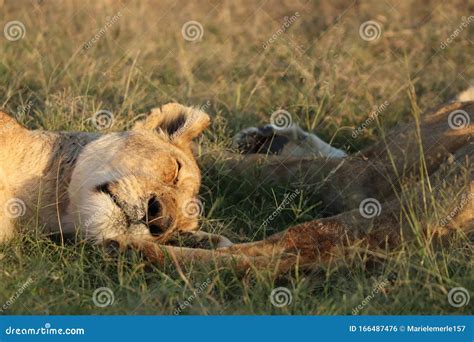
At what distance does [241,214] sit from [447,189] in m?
1.22

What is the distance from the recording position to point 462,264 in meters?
3.71

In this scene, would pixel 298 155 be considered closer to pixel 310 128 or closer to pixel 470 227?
pixel 310 128

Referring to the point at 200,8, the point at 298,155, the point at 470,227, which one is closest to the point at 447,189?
the point at 470,227

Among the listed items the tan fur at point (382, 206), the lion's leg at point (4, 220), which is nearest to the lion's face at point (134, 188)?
the tan fur at point (382, 206)

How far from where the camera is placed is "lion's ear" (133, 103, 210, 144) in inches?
167

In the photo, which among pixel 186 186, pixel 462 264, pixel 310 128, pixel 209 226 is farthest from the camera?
pixel 310 128

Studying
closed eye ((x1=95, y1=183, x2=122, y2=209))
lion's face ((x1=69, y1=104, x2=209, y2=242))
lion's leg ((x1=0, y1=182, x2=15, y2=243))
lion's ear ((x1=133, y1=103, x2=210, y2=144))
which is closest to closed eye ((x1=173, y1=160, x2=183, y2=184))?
lion's face ((x1=69, y1=104, x2=209, y2=242))

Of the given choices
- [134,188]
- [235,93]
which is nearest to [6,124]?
[134,188]

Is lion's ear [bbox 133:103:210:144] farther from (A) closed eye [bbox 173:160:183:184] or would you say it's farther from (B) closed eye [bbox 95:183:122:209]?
(B) closed eye [bbox 95:183:122:209]

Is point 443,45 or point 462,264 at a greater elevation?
point 443,45

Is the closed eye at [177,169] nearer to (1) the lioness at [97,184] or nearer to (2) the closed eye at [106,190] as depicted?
(1) the lioness at [97,184]

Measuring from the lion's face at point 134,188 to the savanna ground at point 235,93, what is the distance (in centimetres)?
16

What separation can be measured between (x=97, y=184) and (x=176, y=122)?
2.45ft

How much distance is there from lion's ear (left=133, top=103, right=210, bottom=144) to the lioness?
0.26 ft
